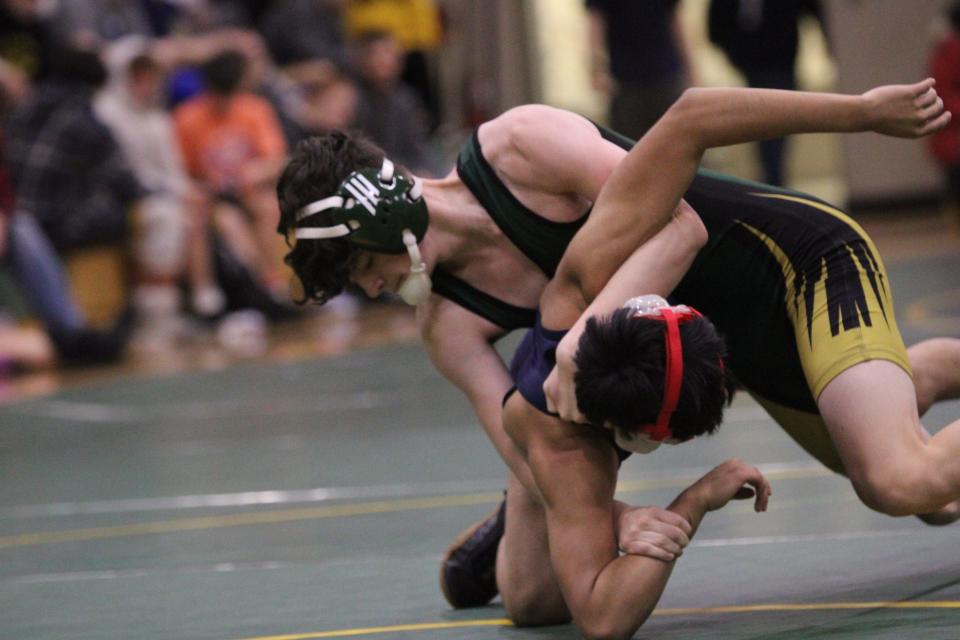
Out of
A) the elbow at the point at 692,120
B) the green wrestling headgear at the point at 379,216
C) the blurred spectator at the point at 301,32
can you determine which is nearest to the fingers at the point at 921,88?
the elbow at the point at 692,120

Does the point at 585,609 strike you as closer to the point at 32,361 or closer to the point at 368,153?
the point at 368,153

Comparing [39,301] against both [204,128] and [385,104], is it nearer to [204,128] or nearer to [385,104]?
[204,128]

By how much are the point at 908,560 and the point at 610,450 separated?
0.78 meters

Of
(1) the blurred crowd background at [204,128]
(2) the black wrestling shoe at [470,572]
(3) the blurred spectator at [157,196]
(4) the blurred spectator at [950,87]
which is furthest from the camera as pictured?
(4) the blurred spectator at [950,87]

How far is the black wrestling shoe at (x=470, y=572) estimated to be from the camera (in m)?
3.50

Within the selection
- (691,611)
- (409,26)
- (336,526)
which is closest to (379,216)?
(691,611)

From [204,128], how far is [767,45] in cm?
302

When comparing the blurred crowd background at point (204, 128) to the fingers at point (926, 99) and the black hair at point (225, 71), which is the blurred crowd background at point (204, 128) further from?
the fingers at point (926, 99)

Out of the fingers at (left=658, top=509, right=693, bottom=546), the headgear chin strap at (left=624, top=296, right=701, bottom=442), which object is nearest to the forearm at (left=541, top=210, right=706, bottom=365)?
the headgear chin strap at (left=624, top=296, right=701, bottom=442)

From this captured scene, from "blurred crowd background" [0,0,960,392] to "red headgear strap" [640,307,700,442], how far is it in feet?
17.9

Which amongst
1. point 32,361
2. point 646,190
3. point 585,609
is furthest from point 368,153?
point 32,361

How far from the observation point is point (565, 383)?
2.84 metres

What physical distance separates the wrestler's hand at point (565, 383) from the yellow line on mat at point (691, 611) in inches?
21.0

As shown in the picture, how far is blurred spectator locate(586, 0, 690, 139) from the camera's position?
9297 mm
